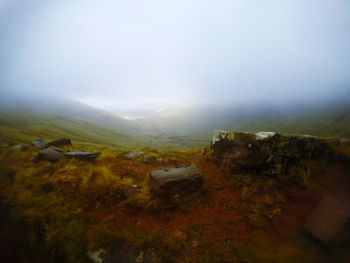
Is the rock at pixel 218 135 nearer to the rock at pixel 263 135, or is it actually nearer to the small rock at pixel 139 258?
the rock at pixel 263 135

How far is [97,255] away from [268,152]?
7330mm

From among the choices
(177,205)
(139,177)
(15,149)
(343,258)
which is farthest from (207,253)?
(15,149)

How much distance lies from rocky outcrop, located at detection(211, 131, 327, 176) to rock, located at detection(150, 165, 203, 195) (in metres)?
2.11

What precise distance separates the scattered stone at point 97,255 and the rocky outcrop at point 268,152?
6.16 meters

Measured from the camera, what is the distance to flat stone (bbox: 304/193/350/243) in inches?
261

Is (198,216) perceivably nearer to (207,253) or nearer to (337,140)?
(207,253)

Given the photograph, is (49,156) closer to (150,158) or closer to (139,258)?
(150,158)

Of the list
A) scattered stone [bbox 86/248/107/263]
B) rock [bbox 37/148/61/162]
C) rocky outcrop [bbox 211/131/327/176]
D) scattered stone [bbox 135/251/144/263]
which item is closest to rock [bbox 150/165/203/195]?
rocky outcrop [bbox 211/131/327/176]

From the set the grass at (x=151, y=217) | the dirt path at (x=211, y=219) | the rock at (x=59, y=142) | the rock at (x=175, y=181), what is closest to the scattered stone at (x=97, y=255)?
the grass at (x=151, y=217)

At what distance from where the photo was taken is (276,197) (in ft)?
27.8


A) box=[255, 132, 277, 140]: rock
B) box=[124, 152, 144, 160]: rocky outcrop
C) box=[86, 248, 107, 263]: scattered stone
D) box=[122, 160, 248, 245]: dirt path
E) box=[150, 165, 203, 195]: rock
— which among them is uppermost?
box=[255, 132, 277, 140]: rock

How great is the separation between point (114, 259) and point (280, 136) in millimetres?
7848

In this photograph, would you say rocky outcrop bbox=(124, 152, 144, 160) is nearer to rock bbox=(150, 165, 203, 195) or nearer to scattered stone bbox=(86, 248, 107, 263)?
rock bbox=(150, 165, 203, 195)

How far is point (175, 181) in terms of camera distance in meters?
9.03
